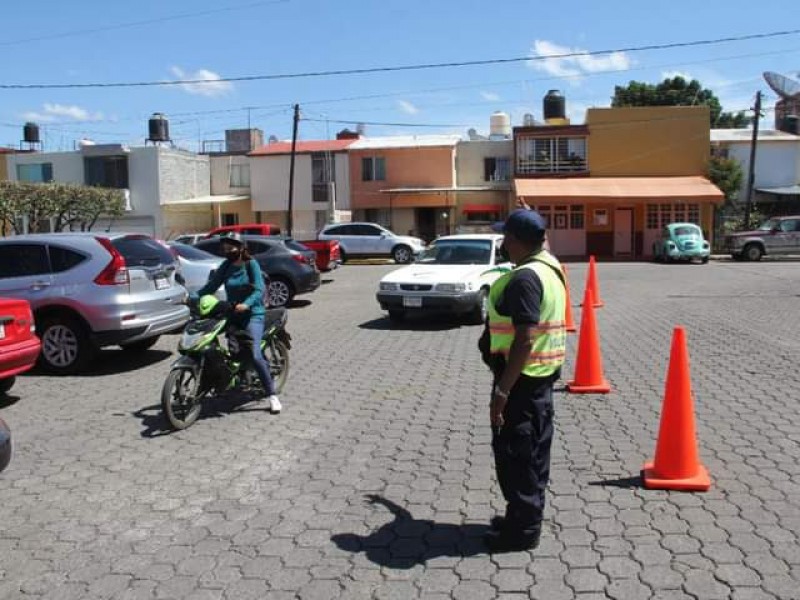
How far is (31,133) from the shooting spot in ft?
160

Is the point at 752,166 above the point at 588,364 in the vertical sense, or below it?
above

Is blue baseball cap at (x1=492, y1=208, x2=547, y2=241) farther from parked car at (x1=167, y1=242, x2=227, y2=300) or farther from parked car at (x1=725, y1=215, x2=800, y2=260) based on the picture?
parked car at (x1=725, y1=215, x2=800, y2=260)

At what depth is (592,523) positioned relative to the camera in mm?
4375

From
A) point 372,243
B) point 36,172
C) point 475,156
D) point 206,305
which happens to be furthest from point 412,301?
point 36,172

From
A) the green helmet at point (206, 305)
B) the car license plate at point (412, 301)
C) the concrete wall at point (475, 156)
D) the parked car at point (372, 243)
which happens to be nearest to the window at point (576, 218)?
the concrete wall at point (475, 156)

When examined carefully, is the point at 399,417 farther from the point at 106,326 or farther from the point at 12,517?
the point at 106,326

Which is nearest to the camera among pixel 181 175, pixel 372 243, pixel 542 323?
pixel 542 323

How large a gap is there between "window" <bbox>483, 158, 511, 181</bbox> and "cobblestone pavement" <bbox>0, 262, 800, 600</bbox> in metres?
31.3

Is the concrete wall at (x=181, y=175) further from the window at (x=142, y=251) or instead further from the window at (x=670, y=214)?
the window at (x=142, y=251)

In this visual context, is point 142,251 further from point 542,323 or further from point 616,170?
point 616,170

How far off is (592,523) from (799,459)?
1965 millimetres

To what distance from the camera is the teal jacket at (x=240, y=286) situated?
682 cm

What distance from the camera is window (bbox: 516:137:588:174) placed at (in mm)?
38344

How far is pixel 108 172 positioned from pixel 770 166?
34.3 m
